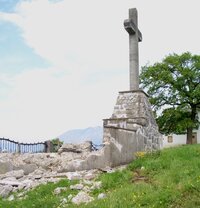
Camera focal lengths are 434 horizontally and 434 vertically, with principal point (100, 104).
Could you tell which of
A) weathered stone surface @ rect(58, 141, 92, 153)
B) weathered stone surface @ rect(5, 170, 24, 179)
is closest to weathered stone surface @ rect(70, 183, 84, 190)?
weathered stone surface @ rect(5, 170, 24, 179)

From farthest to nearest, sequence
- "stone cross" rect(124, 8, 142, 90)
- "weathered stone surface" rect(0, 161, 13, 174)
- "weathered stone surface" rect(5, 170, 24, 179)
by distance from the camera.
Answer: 1. "stone cross" rect(124, 8, 142, 90)
2. "weathered stone surface" rect(0, 161, 13, 174)
3. "weathered stone surface" rect(5, 170, 24, 179)

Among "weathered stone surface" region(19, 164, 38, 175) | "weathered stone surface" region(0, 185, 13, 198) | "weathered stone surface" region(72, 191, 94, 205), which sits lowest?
"weathered stone surface" region(0, 185, 13, 198)

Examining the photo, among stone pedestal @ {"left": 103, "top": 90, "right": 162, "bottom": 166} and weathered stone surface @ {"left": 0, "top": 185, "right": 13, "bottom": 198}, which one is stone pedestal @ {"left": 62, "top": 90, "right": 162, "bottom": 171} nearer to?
stone pedestal @ {"left": 103, "top": 90, "right": 162, "bottom": 166}

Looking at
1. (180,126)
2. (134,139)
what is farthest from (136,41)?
(180,126)

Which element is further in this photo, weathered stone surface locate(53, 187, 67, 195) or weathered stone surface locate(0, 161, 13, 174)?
weathered stone surface locate(0, 161, 13, 174)

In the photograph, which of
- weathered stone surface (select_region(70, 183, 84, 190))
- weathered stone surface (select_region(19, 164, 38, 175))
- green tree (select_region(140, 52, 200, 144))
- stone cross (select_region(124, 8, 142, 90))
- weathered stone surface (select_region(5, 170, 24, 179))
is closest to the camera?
weathered stone surface (select_region(70, 183, 84, 190))

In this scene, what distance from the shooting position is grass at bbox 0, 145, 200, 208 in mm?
9570

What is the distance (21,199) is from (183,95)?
1400 inches

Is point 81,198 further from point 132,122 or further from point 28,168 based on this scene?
point 132,122

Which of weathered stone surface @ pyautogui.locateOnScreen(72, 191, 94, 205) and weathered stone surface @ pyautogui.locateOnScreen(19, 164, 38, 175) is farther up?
weathered stone surface @ pyautogui.locateOnScreen(19, 164, 38, 175)

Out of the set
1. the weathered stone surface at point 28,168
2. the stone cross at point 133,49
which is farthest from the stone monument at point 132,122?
the weathered stone surface at point 28,168

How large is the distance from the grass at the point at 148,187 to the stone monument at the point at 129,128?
3.57 ft

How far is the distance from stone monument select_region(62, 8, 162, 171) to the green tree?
26.0 metres

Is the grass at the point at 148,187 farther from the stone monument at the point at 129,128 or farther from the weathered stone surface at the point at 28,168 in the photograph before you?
the weathered stone surface at the point at 28,168
